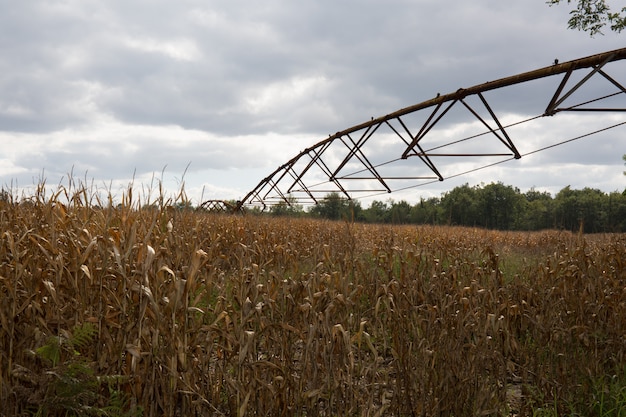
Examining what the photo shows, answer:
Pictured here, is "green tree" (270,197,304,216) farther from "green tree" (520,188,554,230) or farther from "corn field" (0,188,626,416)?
"green tree" (520,188,554,230)

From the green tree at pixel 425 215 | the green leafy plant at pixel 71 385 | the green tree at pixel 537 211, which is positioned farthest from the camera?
the green tree at pixel 537 211

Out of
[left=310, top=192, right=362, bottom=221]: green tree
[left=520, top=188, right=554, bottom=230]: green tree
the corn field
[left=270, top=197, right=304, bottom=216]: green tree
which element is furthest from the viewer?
[left=520, top=188, right=554, bottom=230]: green tree

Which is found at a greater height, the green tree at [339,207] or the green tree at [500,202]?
the green tree at [500,202]

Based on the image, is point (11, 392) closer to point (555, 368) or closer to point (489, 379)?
point (489, 379)

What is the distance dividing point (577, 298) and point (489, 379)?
101 inches

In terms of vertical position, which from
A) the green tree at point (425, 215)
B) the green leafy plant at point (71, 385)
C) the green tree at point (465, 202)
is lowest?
the green leafy plant at point (71, 385)

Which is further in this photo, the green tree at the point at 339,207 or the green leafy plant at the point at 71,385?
the green tree at the point at 339,207

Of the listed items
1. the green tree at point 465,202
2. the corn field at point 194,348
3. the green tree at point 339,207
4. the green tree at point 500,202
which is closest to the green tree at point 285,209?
the green tree at point 339,207

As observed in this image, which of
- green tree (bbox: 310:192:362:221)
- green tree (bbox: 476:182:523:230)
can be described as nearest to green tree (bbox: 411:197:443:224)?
green tree (bbox: 310:192:362:221)

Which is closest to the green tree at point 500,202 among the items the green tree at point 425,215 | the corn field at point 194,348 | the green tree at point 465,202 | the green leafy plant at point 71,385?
the green tree at point 465,202

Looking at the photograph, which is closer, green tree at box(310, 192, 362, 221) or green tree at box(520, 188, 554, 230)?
green tree at box(310, 192, 362, 221)

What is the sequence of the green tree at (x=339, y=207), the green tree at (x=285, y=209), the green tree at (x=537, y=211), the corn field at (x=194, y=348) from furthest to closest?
the green tree at (x=537, y=211) → the green tree at (x=285, y=209) → the green tree at (x=339, y=207) → the corn field at (x=194, y=348)

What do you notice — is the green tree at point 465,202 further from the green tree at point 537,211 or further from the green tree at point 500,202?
the green tree at point 537,211

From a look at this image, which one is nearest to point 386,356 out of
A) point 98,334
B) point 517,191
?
point 98,334
